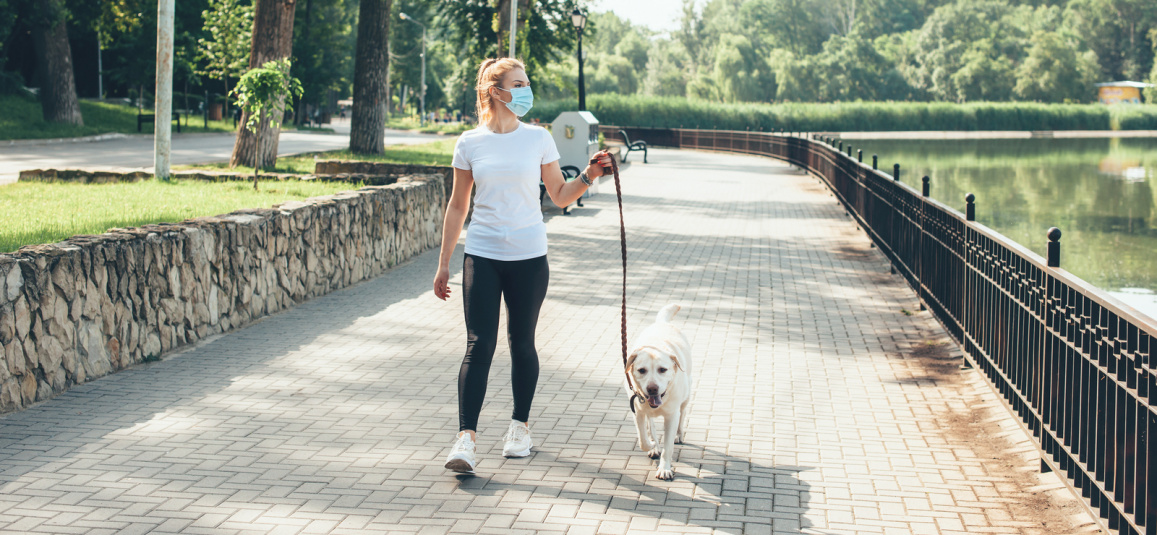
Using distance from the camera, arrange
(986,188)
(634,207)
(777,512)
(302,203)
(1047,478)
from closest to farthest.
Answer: (777,512)
(1047,478)
(302,203)
(634,207)
(986,188)

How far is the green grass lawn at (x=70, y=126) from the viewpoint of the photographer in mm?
30875

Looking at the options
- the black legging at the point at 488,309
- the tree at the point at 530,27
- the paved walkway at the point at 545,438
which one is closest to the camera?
the paved walkway at the point at 545,438

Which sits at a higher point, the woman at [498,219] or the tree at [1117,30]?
the tree at [1117,30]

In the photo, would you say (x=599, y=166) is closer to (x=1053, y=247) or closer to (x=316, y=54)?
(x=1053, y=247)

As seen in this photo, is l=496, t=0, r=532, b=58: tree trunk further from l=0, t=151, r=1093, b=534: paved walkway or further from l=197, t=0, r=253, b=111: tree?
l=0, t=151, r=1093, b=534: paved walkway

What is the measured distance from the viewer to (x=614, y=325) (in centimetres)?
874

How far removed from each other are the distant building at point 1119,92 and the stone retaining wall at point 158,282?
105667 millimetres

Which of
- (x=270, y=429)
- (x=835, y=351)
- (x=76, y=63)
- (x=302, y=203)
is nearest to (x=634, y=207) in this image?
(x=302, y=203)

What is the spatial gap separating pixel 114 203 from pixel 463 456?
7889 mm

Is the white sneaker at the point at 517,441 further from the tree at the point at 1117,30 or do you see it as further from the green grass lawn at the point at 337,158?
the tree at the point at 1117,30

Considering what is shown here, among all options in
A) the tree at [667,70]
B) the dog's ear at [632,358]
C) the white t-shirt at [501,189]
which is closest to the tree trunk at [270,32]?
the white t-shirt at [501,189]

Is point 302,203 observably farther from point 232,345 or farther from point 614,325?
point 614,325

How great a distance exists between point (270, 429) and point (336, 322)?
121 inches

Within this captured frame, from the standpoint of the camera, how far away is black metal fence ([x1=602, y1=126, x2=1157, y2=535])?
3.83 meters
